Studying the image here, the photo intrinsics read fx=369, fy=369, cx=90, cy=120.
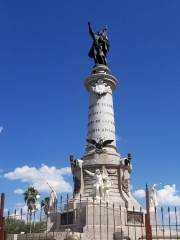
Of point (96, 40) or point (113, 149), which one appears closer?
point (113, 149)

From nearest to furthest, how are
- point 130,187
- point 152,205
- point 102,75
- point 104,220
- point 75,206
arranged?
point 104,220
point 75,206
point 152,205
point 130,187
point 102,75

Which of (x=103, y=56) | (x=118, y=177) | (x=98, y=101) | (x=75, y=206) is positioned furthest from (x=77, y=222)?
(x=103, y=56)

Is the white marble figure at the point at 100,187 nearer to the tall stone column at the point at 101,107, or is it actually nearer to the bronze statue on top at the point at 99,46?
the tall stone column at the point at 101,107

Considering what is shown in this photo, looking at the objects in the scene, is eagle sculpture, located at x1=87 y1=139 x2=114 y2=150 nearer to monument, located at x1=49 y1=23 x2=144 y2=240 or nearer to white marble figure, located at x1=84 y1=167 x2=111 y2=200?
monument, located at x1=49 y1=23 x2=144 y2=240

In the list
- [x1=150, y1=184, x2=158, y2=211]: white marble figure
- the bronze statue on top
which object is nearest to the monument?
the bronze statue on top

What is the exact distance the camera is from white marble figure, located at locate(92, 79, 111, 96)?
111 ft

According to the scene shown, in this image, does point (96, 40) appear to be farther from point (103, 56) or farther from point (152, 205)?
point (152, 205)

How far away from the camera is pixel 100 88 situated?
33.8m

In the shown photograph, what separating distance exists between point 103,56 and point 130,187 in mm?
13330

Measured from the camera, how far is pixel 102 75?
34.1 m

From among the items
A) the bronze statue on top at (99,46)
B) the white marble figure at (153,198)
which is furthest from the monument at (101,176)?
the white marble figure at (153,198)

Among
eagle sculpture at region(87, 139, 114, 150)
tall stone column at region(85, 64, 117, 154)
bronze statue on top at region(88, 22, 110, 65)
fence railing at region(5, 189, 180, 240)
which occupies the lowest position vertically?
fence railing at region(5, 189, 180, 240)

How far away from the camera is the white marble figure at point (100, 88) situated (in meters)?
33.7

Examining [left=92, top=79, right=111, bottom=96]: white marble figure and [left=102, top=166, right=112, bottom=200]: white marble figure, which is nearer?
[left=102, top=166, right=112, bottom=200]: white marble figure
